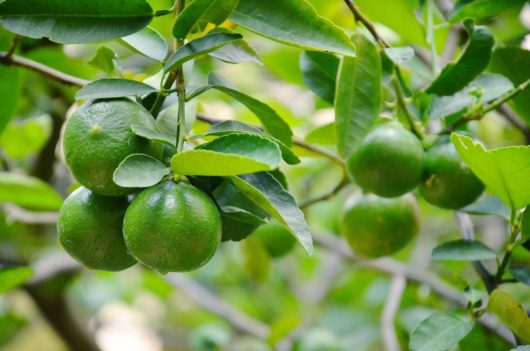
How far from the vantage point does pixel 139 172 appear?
593 mm

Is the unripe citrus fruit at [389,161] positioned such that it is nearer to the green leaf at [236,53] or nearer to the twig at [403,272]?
the green leaf at [236,53]

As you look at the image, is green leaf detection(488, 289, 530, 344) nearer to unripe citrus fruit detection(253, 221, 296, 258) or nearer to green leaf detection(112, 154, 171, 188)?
green leaf detection(112, 154, 171, 188)

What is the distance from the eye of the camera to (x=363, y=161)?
87cm

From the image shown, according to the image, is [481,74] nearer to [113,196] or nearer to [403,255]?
[113,196]

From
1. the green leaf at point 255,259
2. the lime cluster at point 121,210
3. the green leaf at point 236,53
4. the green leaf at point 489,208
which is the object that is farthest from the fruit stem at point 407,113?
the green leaf at point 255,259

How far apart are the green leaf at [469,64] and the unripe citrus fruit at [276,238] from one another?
575mm

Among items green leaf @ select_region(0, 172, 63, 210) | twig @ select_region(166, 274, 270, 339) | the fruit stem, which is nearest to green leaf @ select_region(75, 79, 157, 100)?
the fruit stem

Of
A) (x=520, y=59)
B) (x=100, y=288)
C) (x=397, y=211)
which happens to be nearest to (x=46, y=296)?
(x=100, y=288)

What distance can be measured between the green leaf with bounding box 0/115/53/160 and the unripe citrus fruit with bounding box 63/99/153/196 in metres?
0.95

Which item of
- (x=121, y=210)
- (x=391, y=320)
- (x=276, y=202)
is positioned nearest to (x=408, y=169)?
(x=276, y=202)

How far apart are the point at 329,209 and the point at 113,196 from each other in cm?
119

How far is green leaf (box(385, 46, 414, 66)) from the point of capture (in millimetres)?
762

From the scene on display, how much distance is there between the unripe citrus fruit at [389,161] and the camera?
84cm

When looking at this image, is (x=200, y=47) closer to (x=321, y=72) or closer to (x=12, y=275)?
(x=321, y=72)
